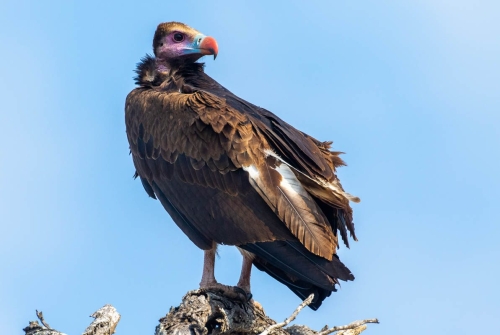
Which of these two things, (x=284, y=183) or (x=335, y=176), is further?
(x=335, y=176)

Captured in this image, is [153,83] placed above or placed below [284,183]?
above

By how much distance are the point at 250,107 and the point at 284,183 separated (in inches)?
46.0

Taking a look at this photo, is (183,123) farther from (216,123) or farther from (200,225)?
(200,225)

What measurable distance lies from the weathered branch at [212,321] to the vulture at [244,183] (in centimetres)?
24

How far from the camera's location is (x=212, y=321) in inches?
283

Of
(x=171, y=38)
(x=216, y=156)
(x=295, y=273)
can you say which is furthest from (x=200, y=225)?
(x=171, y=38)

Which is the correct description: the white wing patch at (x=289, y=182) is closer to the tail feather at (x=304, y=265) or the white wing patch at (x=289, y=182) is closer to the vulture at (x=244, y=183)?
the vulture at (x=244, y=183)

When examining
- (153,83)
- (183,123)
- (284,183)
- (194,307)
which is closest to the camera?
(194,307)

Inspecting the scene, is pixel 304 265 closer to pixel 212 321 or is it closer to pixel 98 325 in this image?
pixel 212 321

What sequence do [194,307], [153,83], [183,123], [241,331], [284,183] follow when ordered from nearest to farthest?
[194,307] < [241,331] < [284,183] < [183,123] < [153,83]

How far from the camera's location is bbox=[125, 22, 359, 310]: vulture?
25.0 feet

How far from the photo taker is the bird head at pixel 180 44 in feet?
32.0

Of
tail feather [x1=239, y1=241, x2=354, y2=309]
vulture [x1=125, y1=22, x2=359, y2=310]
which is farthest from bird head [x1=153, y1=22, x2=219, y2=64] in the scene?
tail feather [x1=239, y1=241, x2=354, y2=309]

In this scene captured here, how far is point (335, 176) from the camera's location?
854 cm
